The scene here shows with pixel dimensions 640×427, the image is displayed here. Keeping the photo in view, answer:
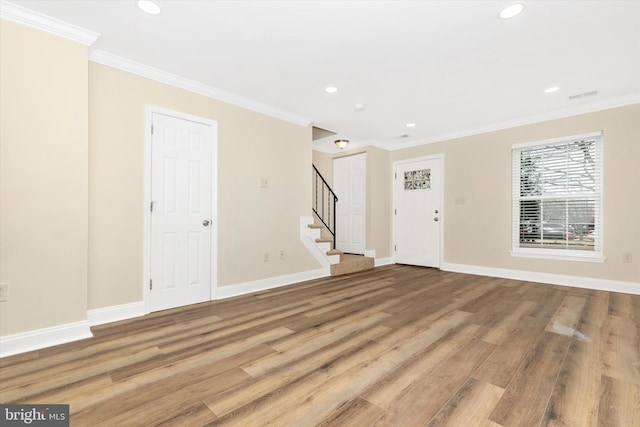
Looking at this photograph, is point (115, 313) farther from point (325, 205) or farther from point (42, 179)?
point (325, 205)

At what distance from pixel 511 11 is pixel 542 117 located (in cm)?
295

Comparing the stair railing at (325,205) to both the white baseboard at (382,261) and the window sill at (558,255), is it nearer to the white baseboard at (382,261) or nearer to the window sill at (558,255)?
the white baseboard at (382,261)

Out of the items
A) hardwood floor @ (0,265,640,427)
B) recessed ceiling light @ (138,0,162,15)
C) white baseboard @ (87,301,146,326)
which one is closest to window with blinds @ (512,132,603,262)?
hardwood floor @ (0,265,640,427)

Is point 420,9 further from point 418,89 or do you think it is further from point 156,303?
point 156,303

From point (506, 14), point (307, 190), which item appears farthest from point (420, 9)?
point (307, 190)

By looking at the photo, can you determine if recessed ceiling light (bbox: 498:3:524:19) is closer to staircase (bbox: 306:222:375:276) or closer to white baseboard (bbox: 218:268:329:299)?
staircase (bbox: 306:222:375:276)

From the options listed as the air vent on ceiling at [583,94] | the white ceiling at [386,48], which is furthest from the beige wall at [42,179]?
the air vent on ceiling at [583,94]

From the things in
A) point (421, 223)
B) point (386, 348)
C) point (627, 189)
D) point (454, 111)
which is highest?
point (454, 111)

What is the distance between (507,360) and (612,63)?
3275 millimetres

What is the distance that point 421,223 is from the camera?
5.77 metres

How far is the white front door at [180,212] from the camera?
3.08 m

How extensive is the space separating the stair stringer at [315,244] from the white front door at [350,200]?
4.06 ft

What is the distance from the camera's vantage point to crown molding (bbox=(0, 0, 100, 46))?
2.15m

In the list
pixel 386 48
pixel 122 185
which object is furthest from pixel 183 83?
pixel 386 48
